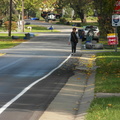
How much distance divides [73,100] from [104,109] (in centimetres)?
287

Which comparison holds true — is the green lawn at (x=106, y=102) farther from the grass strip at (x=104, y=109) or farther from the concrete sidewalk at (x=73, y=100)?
the concrete sidewalk at (x=73, y=100)

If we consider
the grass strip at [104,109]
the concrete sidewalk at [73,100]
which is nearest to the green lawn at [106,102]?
the grass strip at [104,109]

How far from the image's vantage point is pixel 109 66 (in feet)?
82.1

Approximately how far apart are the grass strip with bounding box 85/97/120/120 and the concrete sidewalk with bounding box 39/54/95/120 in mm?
231

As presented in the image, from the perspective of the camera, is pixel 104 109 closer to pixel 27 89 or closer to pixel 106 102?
pixel 106 102

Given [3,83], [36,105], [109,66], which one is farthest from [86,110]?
[109,66]

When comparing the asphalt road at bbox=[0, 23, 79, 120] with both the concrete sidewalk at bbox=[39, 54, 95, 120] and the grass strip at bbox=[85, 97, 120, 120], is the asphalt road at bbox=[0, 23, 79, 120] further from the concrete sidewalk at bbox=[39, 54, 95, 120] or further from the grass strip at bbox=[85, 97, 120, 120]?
the grass strip at bbox=[85, 97, 120, 120]

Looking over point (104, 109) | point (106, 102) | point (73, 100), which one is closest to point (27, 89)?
point (73, 100)

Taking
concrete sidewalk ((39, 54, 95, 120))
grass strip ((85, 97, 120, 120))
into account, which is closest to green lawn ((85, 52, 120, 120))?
grass strip ((85, 97, 120, 120))

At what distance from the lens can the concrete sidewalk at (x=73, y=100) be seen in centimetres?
1166

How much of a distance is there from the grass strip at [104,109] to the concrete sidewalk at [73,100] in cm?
23

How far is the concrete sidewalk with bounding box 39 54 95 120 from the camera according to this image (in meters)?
11.7

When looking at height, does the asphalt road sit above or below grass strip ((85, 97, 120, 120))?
below

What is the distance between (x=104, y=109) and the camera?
11.6 m
